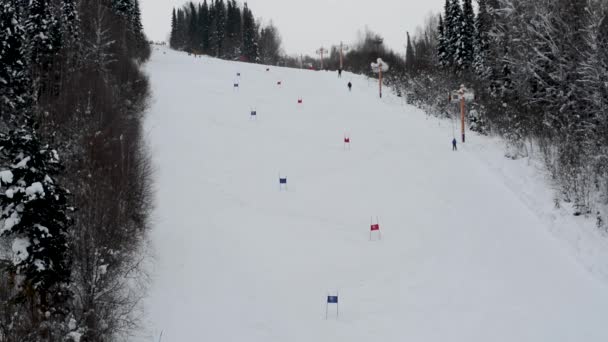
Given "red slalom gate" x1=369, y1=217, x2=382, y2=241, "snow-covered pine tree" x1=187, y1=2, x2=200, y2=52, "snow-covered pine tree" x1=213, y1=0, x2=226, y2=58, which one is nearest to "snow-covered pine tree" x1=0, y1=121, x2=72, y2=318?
"red slalom gate" x1=369, y1=217, x2=382, y2=241

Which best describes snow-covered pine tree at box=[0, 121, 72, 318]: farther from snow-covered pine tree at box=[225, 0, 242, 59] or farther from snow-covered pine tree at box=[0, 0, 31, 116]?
snow-covered pine tree at box=[225, 0, 242, 59]

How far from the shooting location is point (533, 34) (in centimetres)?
2695

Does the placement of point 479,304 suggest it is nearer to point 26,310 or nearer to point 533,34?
point 26,310

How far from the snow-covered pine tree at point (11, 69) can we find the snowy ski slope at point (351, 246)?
264 inches

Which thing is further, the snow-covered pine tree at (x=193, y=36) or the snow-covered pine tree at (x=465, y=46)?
the snow-covered pine tree at (x=193, y=36)

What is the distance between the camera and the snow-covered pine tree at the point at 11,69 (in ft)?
64.0

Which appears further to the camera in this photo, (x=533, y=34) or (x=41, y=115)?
(x=533, y=34)

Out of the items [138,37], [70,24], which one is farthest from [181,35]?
[70,24]

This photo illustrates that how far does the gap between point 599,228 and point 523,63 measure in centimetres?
1378

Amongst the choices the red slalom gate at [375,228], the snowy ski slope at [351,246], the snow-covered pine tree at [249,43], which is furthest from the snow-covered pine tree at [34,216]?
the snow-covered pine tree at [249,43]

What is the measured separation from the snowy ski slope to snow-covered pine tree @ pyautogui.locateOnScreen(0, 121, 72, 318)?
11.6 ft

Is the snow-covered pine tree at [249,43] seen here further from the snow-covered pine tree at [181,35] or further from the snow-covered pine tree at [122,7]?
the snow-covered pine tree at [122,7]

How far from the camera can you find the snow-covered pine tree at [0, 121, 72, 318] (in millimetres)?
9891

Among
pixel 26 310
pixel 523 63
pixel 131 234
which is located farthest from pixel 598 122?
pixel 26 310
